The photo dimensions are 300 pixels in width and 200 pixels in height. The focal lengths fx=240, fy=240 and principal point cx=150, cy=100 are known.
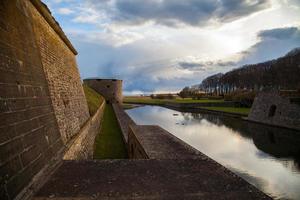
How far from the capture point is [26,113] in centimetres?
373

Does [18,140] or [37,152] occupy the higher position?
[18,140]

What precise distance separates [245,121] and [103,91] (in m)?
27.3

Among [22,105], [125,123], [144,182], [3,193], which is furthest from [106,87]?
[3,193]

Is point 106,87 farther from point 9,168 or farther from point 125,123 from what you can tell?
point 9,168

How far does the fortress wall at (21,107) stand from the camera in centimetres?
296

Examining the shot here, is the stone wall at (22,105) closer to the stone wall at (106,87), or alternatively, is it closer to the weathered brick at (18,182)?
the weathered brick at (18,182)

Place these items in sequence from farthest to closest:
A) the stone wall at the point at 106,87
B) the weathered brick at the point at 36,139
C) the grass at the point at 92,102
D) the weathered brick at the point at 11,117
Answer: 1. the stone wall at the point at 106,87
2. the grass at the point at 92,102
3. the weathered brick at the point at 36,139
4. the weathered brick at the point at 11,117

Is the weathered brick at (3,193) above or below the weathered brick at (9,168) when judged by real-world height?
below

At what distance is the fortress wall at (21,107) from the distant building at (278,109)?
1955 centimetres

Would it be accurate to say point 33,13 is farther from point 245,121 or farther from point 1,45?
point 245,121

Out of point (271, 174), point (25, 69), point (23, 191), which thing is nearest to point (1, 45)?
point (25, 69)

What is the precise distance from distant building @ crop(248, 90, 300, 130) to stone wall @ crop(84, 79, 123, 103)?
2674 cm

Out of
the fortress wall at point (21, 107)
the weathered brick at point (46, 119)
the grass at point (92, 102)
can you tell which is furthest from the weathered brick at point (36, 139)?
the grass at point (92, 102)

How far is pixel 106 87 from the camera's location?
45.0 m
